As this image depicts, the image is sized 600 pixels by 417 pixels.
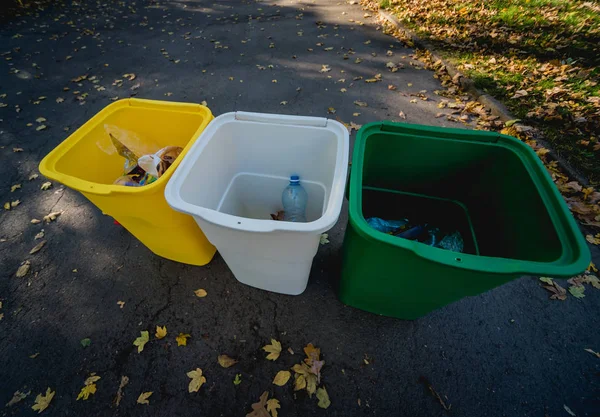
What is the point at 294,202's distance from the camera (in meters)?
2.07

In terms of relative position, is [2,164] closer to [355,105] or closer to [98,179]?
[98,179]

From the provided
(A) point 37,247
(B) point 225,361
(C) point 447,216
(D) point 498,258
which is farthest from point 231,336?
(A) point 37,247

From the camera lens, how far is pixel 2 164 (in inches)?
121

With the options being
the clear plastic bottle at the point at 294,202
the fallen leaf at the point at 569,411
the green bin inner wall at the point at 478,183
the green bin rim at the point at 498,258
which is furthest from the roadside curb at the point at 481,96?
the clear plastic bottle at the point at 294,202

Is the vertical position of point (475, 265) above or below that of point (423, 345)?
above

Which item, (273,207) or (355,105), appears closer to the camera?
(273,207)

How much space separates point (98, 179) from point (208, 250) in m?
0.96

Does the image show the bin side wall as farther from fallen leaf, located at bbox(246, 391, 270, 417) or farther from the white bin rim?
fallen leaf, located at bbox(246, 391, 270, 417)

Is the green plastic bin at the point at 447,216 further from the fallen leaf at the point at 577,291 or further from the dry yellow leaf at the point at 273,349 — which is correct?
the fallen leaf at the point at 577,291

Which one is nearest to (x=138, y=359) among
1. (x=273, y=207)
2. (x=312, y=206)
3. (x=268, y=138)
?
(x=273, y=207)

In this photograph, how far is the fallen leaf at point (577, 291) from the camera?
2033 mm

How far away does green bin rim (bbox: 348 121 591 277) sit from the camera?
1.02 meters

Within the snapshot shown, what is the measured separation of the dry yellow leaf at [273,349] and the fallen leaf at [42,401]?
138 centimetres

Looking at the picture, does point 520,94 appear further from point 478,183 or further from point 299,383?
point 299,383
